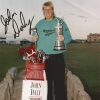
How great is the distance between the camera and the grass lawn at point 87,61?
6688mm

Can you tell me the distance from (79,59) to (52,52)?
1.87 m

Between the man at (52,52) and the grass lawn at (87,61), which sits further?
the grass lawn at (87,61)

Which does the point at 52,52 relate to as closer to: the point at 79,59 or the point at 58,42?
the point at 58,42

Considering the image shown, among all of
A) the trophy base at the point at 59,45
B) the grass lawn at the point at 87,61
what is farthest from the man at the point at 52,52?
the grass lawn at the point at 87,61

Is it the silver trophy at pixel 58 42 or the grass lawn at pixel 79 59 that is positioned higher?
the silver trophy at pixel 58 42

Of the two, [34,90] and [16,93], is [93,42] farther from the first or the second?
[34,90]

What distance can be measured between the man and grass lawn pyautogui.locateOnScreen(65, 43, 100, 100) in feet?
5.12

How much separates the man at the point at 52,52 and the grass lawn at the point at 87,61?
1561mm

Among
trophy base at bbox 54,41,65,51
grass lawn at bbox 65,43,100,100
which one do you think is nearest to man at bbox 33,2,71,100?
trophy base at bbox 54,41,65,51

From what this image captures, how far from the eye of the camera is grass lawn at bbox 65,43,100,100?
6.69 meters

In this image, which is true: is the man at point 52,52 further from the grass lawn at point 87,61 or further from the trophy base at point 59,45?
the grass lawn at point 87,61

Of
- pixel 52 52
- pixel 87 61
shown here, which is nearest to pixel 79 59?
pixel 87 61

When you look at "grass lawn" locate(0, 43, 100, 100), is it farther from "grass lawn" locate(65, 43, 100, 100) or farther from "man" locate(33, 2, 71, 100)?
"man" locate(33, 2, 71, 100)

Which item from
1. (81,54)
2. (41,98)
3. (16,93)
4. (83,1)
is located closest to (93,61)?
(81,54)
